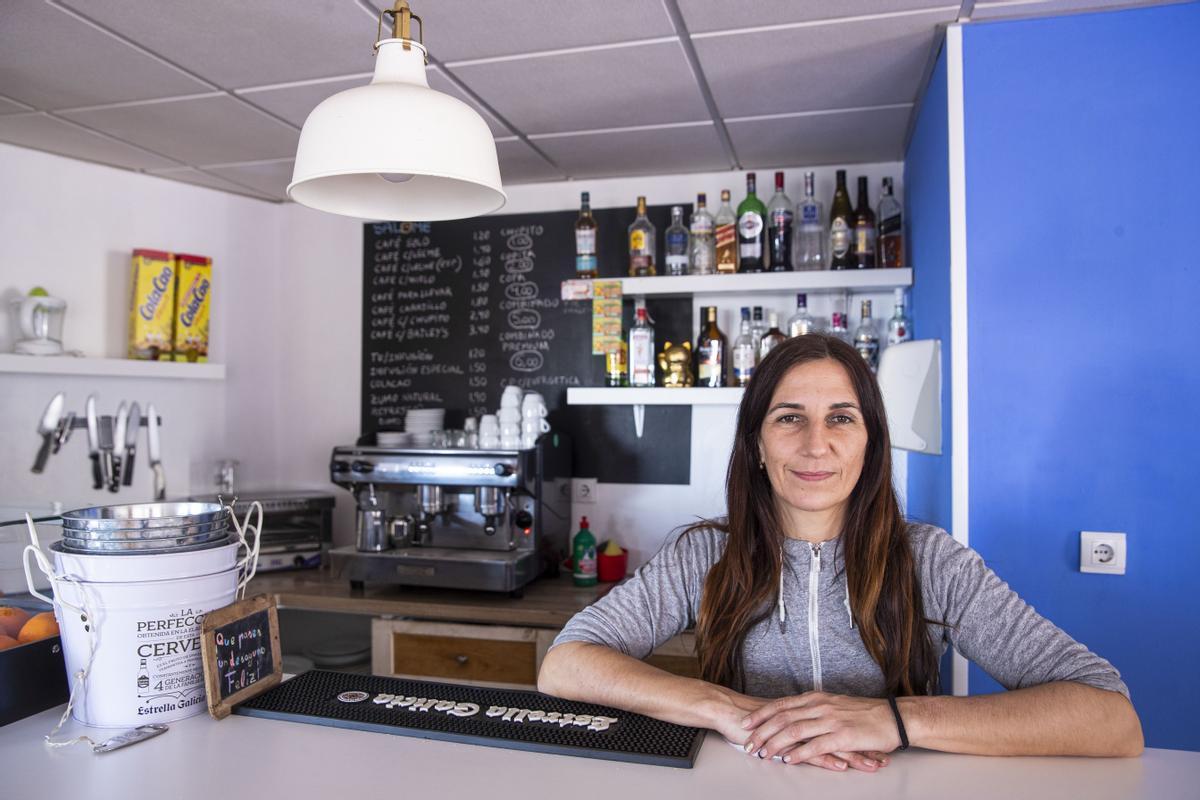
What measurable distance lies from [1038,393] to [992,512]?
283 millimetres

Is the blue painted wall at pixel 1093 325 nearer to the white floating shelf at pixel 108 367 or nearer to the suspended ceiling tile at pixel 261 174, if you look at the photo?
the suspended ceiling tile at pixel 261 174

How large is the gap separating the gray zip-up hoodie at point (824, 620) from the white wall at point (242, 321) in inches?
56.0

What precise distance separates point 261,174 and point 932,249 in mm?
2325

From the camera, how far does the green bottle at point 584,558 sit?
272cm

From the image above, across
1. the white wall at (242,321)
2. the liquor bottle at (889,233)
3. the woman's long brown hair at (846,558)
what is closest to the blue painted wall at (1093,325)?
the woman's long brown hair at (846,558)

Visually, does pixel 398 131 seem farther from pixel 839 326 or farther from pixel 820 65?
pixel 839 326

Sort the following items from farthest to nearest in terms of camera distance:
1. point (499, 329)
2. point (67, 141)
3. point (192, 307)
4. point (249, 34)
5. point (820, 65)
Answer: point (499, 329)
point (192, 307)
point (67, 141)
point (820, 65)
point (249, 34)

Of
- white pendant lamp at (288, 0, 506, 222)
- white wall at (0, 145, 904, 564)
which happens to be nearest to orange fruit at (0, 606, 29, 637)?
white pendant lamp at (288, 0, 506, 222)

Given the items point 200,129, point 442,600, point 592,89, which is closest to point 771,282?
point 592,89

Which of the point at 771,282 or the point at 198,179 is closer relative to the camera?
the point at 771,282

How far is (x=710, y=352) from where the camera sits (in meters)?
2.78

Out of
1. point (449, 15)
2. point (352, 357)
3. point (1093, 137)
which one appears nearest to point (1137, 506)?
point (1093, 137)

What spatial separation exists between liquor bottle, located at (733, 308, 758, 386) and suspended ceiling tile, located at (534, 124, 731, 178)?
55 centimetres

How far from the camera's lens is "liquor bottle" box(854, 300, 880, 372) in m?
2.66
